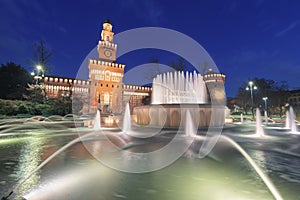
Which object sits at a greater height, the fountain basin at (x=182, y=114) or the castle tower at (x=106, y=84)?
the castle tower at (x=106, y=84)

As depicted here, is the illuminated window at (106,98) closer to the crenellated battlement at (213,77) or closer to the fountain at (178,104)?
the crenellated battlement at (213,77)

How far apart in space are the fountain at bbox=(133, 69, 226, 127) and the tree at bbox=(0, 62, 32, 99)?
37712 millimetres

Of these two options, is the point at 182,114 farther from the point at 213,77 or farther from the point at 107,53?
the point at 107,53

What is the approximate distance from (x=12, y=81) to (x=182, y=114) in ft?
155

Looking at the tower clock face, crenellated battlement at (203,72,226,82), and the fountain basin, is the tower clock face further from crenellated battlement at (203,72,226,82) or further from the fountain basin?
the fountain basin

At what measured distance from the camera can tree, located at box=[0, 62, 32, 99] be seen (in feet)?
128

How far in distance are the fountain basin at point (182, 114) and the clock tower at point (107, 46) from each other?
59.0m

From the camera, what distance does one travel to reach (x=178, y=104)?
11242 millimetres

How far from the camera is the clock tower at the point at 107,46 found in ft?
216

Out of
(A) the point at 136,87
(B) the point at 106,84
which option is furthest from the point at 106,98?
(A) the point at 136,87

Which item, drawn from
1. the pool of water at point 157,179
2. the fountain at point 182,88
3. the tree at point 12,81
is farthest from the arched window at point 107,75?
the pool of water at point 157,179

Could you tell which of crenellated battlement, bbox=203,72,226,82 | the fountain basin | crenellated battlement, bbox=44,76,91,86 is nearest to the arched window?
crenellated battlement, bbox=44,76,91,86

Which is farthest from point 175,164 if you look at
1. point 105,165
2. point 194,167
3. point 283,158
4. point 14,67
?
point 14,67

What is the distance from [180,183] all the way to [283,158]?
317cm
